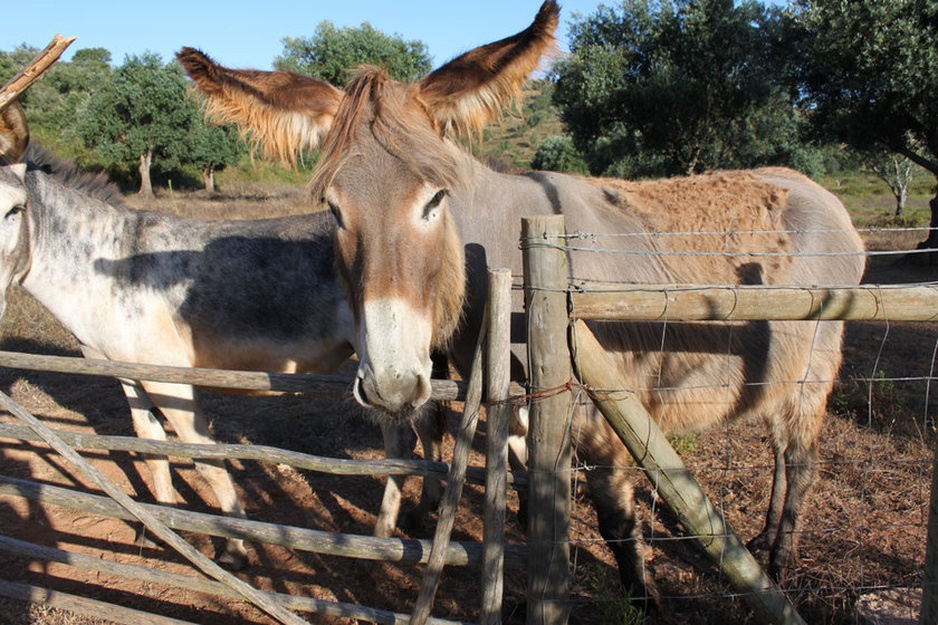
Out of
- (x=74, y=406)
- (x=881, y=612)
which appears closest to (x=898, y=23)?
(x=881, y=612)

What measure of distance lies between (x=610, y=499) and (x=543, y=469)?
2.79ft

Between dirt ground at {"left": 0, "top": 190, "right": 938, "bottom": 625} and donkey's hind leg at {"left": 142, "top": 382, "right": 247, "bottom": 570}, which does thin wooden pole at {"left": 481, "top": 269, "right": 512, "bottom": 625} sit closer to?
dirt ground at {"left": 0, "top": 190, "right": 938, "bottom": 625}

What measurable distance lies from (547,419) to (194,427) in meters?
2.69

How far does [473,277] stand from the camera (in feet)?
9.51

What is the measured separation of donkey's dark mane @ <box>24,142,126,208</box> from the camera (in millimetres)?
3871

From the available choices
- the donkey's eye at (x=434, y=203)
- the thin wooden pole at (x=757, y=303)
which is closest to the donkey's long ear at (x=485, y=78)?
the donkey's eye at (x=434, y=203)

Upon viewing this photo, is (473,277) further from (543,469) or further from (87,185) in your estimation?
(87,185)

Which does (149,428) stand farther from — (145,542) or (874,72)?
(874,72)

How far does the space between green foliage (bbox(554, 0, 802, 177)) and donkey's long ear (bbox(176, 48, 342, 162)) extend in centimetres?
1323

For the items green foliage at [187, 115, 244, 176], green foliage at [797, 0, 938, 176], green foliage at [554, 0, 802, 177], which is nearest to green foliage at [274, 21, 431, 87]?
green foliage at [187, 115, 244, 176]

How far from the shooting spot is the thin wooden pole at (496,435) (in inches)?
80.7

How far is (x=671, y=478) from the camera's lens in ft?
6.99

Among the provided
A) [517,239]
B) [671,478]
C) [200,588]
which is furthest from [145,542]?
[671,478]

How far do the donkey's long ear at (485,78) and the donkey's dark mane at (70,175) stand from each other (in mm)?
2787
